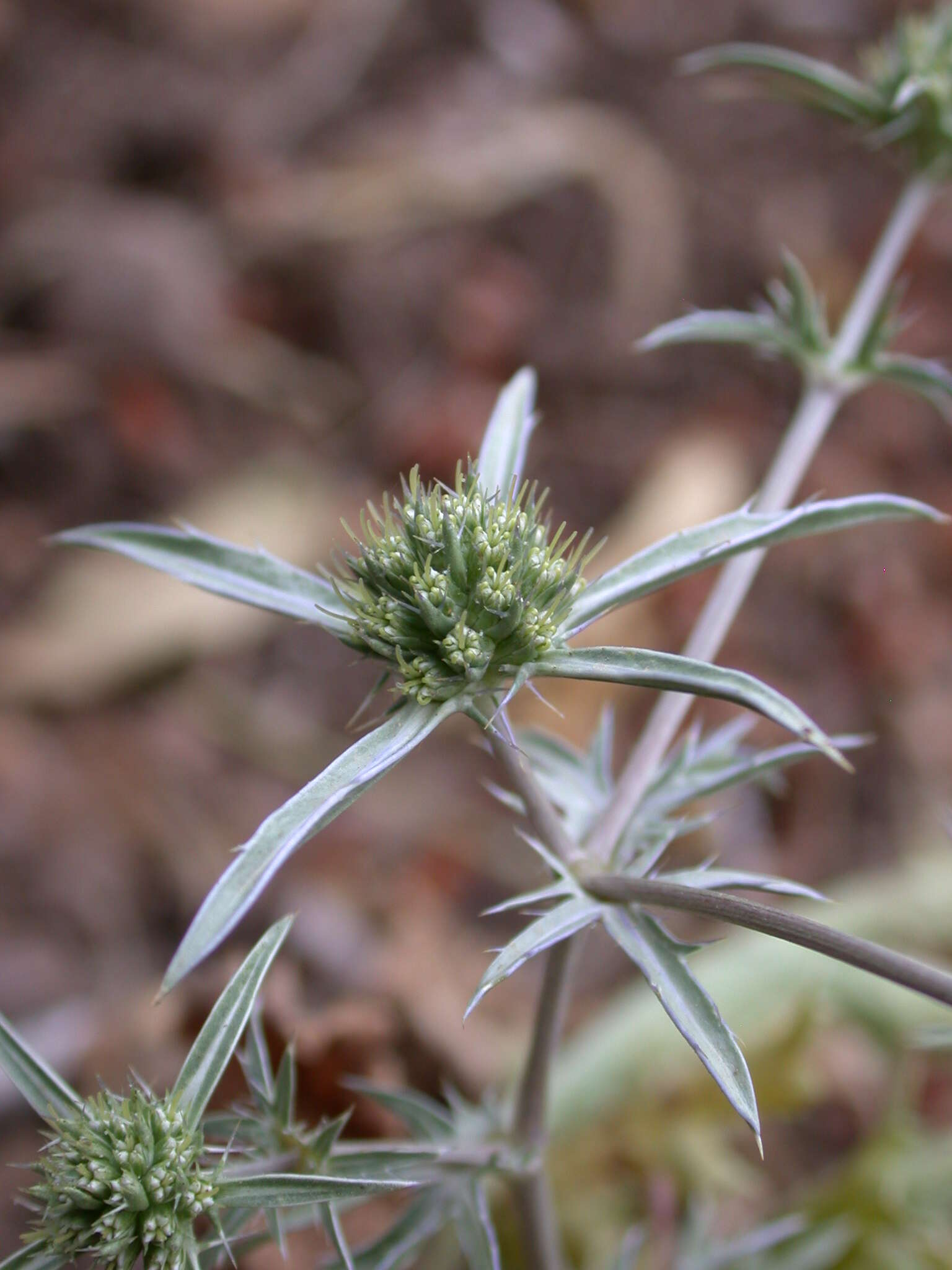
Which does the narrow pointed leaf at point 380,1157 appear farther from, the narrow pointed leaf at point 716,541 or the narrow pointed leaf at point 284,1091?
the narrow pointed leaf at point 716,541

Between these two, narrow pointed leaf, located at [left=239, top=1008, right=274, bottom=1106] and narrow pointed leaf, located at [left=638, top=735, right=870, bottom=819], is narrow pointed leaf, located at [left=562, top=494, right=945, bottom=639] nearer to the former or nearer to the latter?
narrow pointed leaf, located at [left=638, top=735, right=870, bottom=819]

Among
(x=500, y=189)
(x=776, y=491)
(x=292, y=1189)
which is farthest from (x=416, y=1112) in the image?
(x=500, y=189)

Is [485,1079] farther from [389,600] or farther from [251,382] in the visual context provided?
[251,382]

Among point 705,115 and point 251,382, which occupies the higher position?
point 705,115

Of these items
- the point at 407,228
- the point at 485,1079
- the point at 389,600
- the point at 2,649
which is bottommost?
the point at 485,1079

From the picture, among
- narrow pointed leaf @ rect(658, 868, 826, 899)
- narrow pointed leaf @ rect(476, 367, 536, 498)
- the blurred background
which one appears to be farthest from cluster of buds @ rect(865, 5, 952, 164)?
narrow pointed leaf @ rect(658, 868, 826, 899)

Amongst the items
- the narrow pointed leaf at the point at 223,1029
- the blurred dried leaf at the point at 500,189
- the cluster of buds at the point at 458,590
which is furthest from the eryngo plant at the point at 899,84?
the blurred dried leaf at the point at 500,189

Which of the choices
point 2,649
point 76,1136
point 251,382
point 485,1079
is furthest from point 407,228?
point 76,1136
